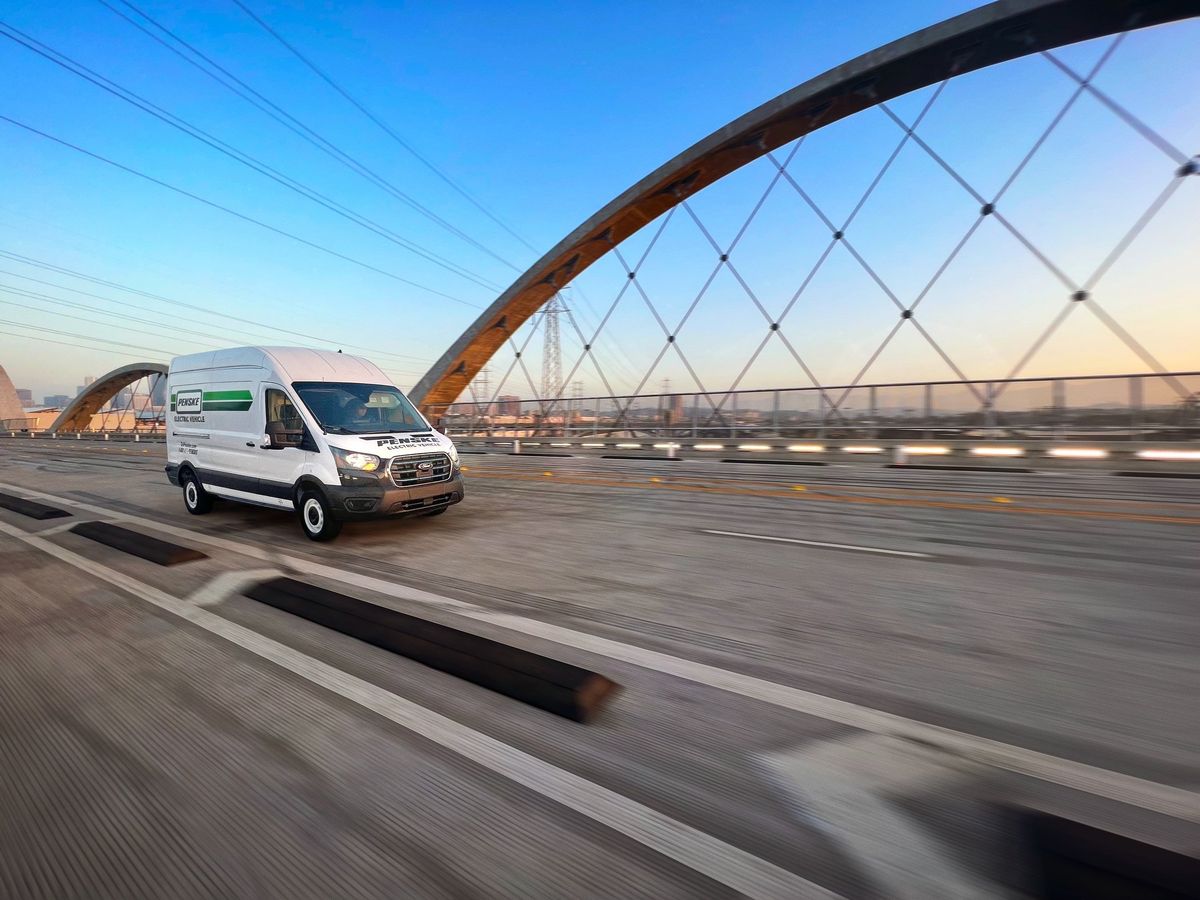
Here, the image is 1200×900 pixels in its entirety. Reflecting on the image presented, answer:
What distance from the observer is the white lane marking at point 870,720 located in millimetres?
2068

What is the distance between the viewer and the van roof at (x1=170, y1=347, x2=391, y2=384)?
729 centimetres

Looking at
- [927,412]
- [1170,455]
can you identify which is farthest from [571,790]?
[927,412]

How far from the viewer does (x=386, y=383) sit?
8195mm

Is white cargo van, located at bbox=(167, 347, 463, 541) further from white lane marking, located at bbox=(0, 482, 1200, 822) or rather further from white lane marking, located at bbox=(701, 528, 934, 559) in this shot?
white lane marking, located at bbox=(701, 528, 934, 559)

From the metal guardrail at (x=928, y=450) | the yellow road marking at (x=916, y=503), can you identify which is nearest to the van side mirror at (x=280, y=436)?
the yellow road marking at (x=916, y=503)

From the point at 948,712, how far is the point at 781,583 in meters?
2.08

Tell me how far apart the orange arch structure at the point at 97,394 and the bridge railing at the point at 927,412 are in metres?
69.3

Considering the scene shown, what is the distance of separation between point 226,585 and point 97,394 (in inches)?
3787

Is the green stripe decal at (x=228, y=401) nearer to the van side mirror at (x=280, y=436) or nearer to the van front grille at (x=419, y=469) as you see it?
the van side mirror at (x=280, y=436)

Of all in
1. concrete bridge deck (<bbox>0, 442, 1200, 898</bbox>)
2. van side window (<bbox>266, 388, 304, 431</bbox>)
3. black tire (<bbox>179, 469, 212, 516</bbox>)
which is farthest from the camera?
black tire (<bbox>179, 469, 212, 516</bbox>)

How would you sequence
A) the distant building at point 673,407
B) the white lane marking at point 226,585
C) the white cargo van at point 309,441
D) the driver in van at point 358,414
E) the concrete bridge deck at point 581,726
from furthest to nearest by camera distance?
the distant building at point 673,407 → the driver in van at point 358,414 → the white cargo van at point 309,441 → the white lane marking at point 226,585 → the concrete bridge deck at point 581,726

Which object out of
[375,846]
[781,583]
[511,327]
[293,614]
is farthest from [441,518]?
[511,327]

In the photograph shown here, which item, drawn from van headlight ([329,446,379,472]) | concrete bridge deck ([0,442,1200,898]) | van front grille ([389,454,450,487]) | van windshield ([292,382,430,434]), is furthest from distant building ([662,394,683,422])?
van headlight ([329,446,379,472])

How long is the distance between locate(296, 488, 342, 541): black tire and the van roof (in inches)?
62.7
